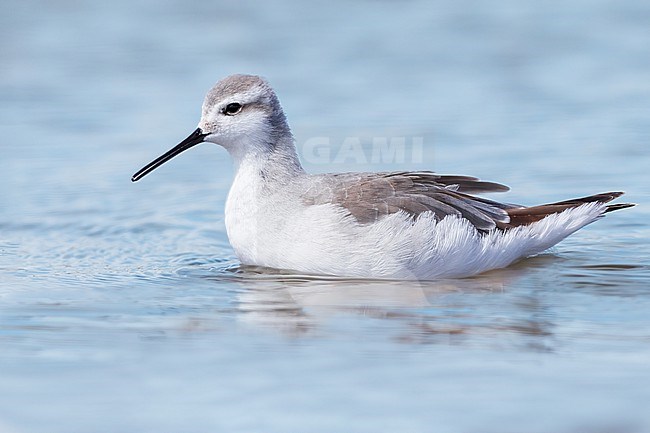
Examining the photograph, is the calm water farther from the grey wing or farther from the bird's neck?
the bird's neck

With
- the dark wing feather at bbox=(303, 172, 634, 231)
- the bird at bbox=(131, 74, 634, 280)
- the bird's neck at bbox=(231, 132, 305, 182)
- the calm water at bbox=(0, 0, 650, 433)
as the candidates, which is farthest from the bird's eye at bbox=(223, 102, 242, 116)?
the calm water at bbox=(0, 0, 650, 433)

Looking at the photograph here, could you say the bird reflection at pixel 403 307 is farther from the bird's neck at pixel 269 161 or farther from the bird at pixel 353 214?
the bird's neck at pixel 269 161

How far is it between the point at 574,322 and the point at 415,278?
5.52 ft

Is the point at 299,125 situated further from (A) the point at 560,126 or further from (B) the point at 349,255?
(B) the point at 349,255

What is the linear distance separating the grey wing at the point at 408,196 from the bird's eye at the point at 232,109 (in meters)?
0.87

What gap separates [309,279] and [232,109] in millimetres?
1689

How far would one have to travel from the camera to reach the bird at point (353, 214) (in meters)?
9.16

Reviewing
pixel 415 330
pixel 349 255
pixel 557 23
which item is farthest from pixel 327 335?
pixel 557 23

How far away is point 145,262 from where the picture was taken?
9.84 meters

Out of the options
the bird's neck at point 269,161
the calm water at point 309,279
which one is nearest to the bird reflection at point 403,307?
the calm water at point 309,279

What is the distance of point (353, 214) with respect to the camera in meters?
9.19

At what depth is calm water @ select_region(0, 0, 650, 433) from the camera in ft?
21.4

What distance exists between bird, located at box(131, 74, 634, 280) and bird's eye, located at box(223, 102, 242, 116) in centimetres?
1

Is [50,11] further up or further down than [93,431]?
further up
